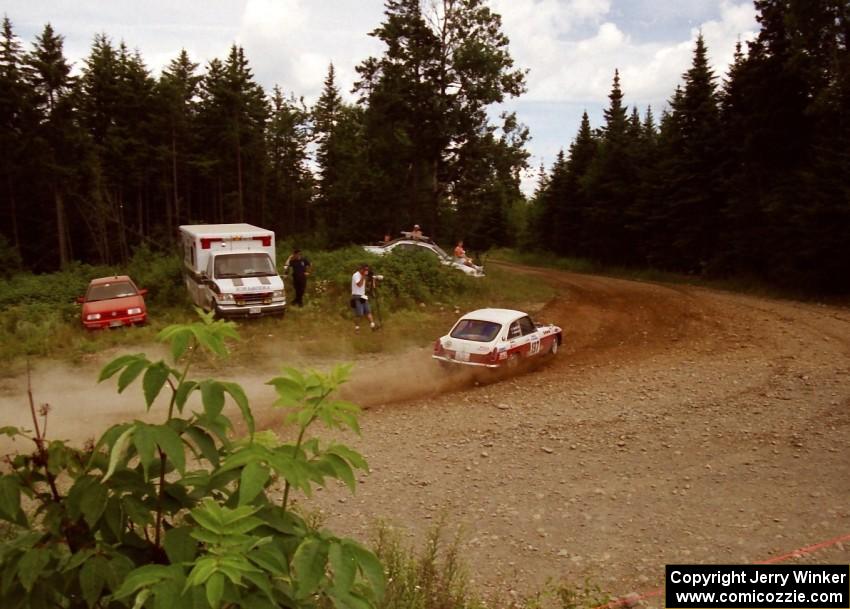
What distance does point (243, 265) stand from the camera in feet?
64.2

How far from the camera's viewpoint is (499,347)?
44.9 feet

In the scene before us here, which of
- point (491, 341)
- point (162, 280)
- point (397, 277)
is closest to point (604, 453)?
point (491, 341)

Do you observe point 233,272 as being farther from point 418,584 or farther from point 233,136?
point 233,136

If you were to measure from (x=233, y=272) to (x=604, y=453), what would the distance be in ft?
43.0

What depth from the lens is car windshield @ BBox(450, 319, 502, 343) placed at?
13992mm

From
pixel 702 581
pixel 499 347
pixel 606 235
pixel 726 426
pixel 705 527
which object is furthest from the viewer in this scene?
pixel 606 235

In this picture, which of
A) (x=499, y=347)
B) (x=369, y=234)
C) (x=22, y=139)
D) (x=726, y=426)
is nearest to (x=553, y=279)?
(x=369, y=234)

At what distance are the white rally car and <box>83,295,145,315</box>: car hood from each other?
30.3 feet

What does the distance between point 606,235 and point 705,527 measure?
131 ft

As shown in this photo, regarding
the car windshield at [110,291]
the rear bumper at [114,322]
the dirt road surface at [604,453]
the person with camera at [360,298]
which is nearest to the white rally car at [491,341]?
the dirt road surface at [604,453]

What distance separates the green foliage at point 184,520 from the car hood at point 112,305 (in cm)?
1680

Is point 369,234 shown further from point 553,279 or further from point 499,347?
point 499,347

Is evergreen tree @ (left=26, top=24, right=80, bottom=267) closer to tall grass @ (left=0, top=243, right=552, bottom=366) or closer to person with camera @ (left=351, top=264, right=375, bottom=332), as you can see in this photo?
tall grass @ (left=0, top=243, right=552, bottom=366)

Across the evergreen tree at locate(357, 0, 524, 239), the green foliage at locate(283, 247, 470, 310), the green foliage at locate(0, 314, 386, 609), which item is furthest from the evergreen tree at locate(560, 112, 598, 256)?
the green foliage at locate(0, 314, 386, 609)
